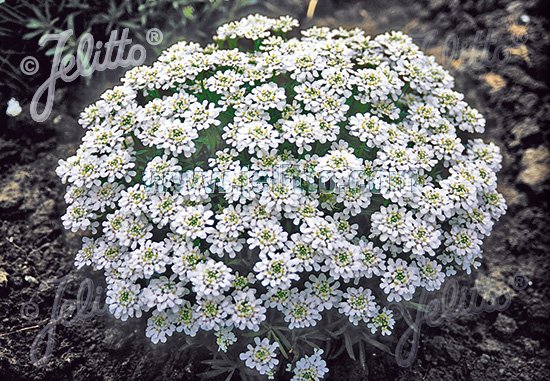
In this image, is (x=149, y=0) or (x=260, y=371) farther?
(x=149, y=0)

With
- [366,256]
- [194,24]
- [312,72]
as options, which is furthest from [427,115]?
[194,24]

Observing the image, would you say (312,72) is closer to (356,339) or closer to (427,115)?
(427,115)

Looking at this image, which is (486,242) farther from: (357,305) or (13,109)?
(13,109)

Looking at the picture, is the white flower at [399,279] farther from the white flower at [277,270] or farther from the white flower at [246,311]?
the white flower at [246,311]

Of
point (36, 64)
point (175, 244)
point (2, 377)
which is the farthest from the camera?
point (36, 64)

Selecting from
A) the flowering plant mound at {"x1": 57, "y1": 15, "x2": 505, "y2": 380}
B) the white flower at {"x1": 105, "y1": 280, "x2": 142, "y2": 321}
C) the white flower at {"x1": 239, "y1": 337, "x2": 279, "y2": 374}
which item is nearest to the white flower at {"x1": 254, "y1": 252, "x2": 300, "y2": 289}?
the flowering plant mound at {"x1": 57, "y1": 15, "x2": 505, "y2": 380}

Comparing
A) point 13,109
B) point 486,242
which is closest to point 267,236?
point 486,242
